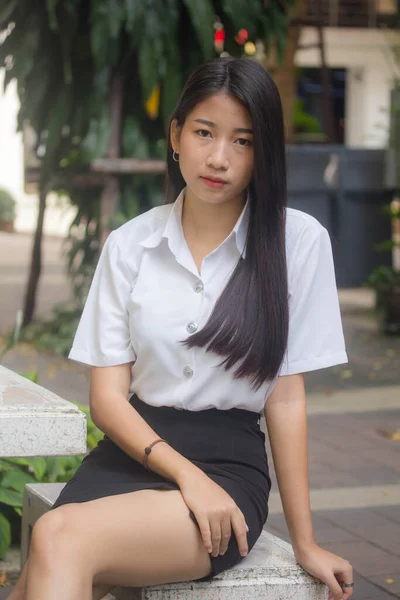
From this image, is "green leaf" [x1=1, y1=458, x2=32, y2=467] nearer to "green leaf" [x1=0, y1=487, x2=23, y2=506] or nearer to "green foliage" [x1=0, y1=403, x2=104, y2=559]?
"green foliage" [x1=0, y1=403, x2=104, y2=559]

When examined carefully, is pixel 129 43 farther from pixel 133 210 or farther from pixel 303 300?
pixel 303 300

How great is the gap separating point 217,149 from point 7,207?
20460 mm

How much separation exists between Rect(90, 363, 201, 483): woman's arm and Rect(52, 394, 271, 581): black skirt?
1.5 inches

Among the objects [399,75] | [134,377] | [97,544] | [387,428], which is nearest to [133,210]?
[387,428]

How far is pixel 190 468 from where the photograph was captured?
2.24 m

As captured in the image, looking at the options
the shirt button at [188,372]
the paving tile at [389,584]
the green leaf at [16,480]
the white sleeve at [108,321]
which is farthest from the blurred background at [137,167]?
the shirt button at [188,372]

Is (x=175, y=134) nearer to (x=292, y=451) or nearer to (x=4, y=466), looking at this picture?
(x=292, y=451)

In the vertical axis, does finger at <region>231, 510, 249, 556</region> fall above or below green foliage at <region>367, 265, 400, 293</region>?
above

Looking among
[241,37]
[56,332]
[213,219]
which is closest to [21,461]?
[213,219]

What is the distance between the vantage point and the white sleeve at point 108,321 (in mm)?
2457

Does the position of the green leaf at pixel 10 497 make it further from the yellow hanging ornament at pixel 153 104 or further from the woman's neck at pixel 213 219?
the yellow hanging ornament at pixel 153 104

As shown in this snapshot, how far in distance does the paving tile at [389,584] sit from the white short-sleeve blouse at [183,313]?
1.16 metres

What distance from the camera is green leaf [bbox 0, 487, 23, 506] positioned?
11.4ft

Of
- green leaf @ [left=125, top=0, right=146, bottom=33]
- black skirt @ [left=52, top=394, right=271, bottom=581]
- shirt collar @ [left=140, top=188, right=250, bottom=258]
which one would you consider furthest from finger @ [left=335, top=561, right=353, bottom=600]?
green leaf @ [left=125, top=0, right=146, bottom=33]
